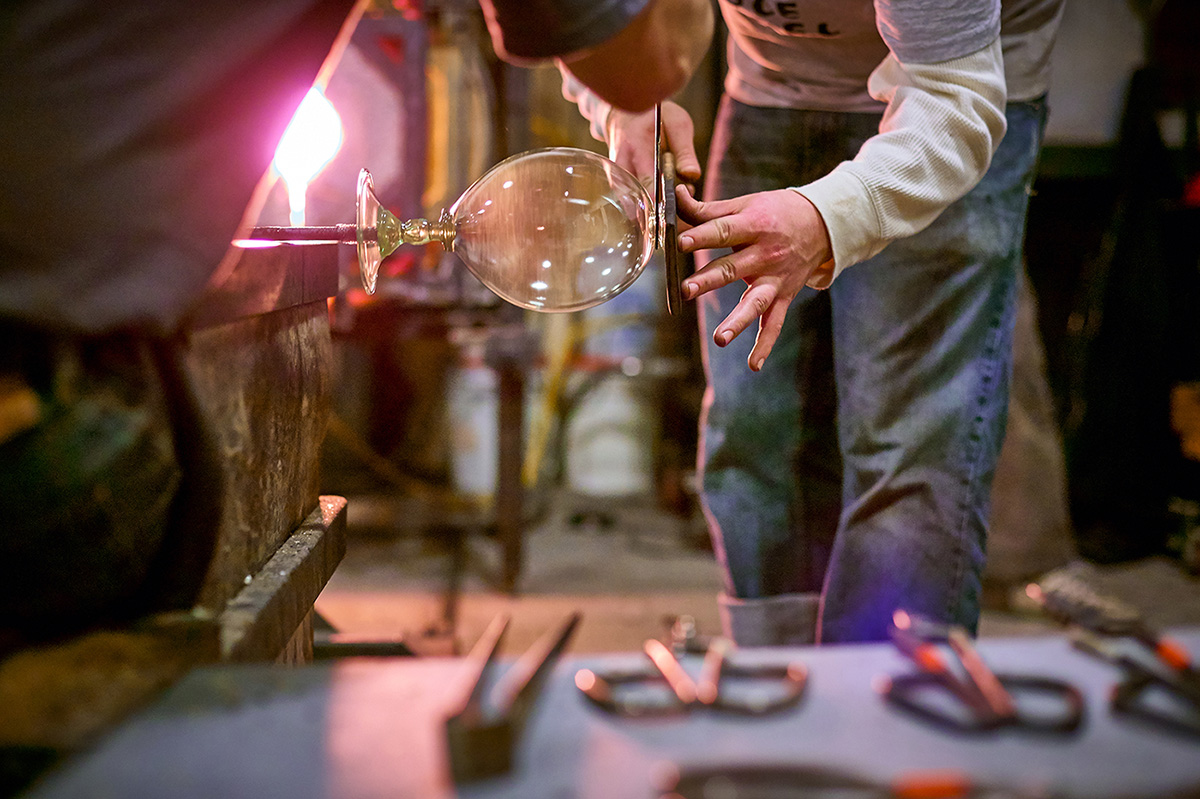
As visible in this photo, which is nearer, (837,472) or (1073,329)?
(837,472)

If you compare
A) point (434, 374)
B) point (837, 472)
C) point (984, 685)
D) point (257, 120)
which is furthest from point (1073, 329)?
point (257, 120)

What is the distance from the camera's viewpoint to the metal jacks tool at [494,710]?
44 cm

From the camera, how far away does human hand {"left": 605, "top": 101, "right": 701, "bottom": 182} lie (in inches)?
41.7

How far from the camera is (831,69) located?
1.18 meters

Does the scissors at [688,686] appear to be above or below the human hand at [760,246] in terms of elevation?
below

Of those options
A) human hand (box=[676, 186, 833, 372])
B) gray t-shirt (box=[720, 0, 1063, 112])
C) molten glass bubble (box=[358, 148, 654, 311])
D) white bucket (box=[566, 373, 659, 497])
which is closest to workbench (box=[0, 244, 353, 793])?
molten glass bubble (box=[358, 148, 654, 311])

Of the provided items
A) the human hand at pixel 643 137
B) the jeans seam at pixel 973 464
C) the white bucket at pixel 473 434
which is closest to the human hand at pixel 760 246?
the human hand at pixel 643 137

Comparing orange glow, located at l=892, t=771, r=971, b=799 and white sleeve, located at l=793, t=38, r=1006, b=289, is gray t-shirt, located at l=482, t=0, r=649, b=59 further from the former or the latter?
orange glow, located at l=892, t=771, r=971, b=799

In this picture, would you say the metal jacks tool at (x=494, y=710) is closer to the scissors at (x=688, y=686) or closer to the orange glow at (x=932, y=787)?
the scissors at (x=688, y=686)

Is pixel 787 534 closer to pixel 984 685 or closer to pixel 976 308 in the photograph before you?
pixel 976 308

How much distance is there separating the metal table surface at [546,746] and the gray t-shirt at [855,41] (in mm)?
660

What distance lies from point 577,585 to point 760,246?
1.72 metres

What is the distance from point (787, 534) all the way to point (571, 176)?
0.65m

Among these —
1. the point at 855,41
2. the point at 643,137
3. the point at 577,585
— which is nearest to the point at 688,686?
the point at 643,137
